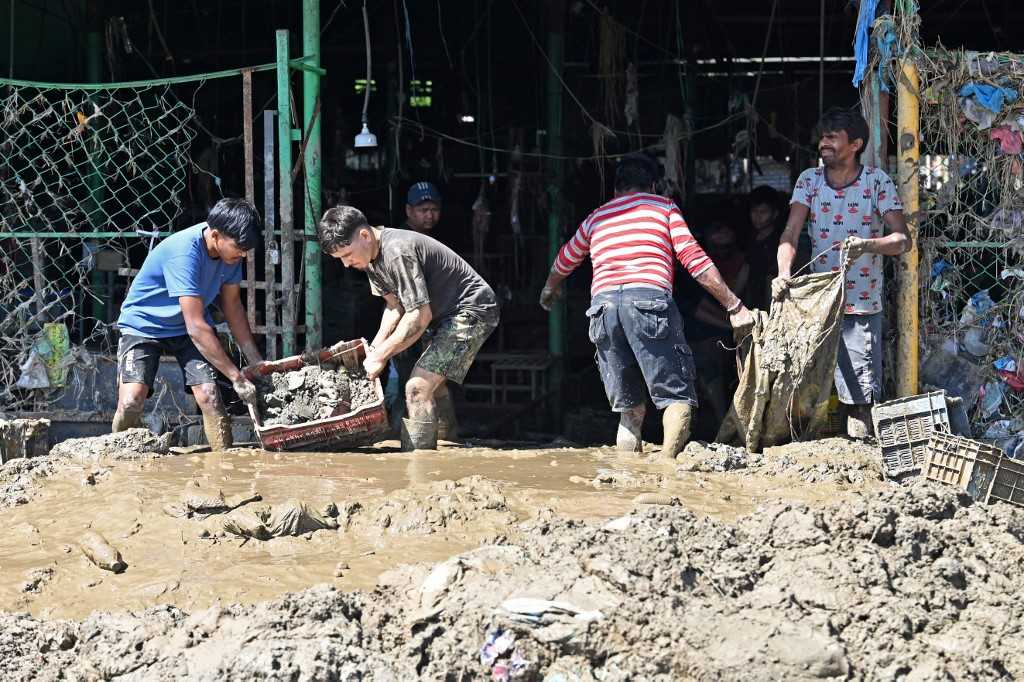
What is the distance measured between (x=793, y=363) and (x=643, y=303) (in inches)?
35.8

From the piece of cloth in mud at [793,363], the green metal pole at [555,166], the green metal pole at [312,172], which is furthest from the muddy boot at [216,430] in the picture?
the green metal pole at [555,166]

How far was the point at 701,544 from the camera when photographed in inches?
169

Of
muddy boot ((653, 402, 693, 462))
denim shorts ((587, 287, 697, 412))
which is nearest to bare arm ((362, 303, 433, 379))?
denim shorts ((587, 287, 697, 412))

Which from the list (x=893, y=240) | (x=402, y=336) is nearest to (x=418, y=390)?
(x=402, y=336)

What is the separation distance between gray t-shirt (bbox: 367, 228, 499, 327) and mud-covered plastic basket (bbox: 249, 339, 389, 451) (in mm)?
602

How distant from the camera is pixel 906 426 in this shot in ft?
18.9

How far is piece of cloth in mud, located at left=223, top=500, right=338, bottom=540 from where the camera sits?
184 inches

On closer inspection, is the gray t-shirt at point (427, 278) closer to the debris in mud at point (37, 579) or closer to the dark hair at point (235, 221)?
the dark hair at point (235, 221)

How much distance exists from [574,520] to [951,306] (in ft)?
11.5

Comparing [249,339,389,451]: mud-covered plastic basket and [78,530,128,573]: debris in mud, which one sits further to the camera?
[249,339,389,451]: mud-covered plastic basket

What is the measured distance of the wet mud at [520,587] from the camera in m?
3.77

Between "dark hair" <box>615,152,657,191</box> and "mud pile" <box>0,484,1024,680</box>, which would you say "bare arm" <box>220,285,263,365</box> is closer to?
"dark hair" <box>615,152,657,191</box>

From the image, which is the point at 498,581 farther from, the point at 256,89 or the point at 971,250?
the point at 256,89

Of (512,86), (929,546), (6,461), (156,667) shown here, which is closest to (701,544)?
(929,546)
